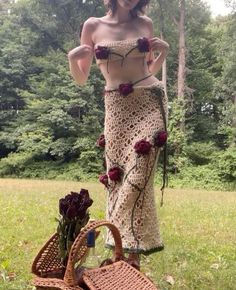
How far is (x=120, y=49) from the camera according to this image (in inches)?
85.9

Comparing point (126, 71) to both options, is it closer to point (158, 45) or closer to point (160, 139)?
point (158, 45)

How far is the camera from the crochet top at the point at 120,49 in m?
2.17

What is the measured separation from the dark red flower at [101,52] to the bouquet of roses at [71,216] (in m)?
0.96

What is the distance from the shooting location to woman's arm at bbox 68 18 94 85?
6.89 ft

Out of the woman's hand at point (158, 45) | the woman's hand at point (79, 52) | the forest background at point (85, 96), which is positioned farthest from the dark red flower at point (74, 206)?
the forest background at point (85, 96)

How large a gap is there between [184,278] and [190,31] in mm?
13771

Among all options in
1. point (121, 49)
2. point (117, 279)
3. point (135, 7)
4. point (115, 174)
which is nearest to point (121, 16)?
point (135, 7)

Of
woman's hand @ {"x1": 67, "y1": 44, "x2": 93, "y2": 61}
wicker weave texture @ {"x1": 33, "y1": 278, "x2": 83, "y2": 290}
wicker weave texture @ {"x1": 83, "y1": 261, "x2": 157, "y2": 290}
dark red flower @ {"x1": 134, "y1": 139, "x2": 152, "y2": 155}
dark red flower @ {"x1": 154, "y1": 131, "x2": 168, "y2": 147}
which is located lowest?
wicker weave texture @ {"x1": 83, "y1": 261, "x2": 157, "y2": 290}

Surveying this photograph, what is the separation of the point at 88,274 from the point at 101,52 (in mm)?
1165

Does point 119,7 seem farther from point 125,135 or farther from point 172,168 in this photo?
point 172,168

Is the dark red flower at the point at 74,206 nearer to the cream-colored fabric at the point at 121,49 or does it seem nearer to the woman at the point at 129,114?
the woman at the point at 129,114

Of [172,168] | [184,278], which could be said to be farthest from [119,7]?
[172,168]

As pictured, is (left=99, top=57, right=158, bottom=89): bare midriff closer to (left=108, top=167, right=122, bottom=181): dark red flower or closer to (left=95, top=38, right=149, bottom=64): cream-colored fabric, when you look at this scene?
(left=95, top=38, right=149, bottom=64): cream-colored fabric

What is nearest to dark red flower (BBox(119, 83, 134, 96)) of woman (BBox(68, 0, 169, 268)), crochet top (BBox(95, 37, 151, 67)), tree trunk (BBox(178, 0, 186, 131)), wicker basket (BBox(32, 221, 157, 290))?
woman (BBox(68, 0, 169, 268))
